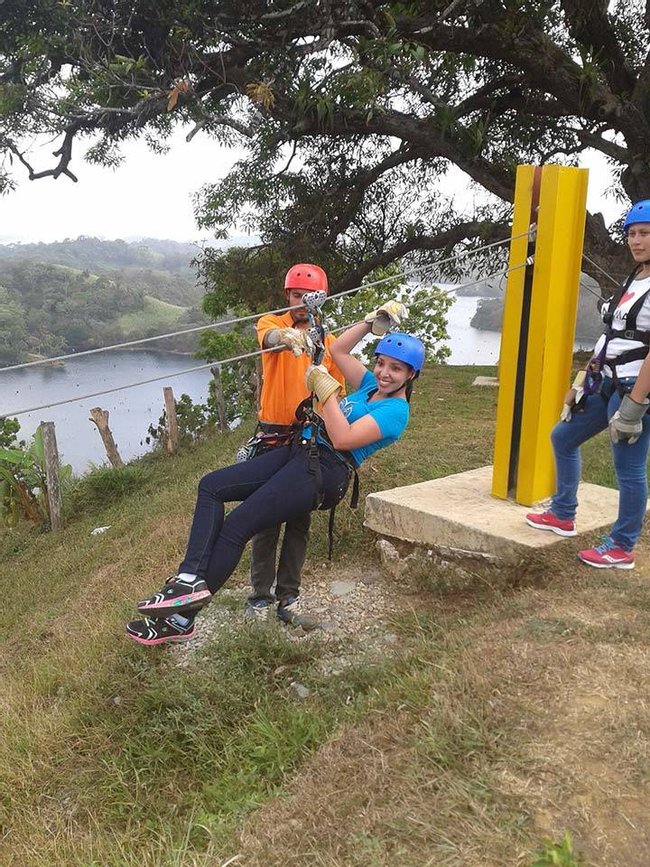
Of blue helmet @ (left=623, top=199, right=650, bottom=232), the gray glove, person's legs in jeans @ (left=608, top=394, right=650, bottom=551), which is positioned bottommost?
person's legs in jeans @ (left=608, top=394, right=650, bottom=551)

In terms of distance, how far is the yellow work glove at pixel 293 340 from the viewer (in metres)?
3.61

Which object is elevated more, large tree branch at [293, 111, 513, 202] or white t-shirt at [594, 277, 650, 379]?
large tree branch at [293, 111, 513, 202]

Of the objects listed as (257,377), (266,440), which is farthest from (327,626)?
(257,377)

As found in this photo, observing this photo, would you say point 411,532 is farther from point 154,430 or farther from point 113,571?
point 154,430

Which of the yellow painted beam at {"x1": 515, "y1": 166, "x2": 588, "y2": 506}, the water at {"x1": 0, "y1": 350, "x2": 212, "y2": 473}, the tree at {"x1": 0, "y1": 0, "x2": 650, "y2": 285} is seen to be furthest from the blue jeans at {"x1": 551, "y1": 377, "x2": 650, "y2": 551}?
the water at {"x1": 0, "y1": 350, "x2": 212, "y2": 473}

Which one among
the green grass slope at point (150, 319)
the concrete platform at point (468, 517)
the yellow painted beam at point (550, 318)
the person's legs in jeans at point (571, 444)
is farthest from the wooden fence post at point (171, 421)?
the green grass slope at point (150, 319)

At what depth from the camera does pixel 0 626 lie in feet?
23.7

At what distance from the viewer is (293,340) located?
361cm

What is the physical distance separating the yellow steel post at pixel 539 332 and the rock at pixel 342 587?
117 centimetres

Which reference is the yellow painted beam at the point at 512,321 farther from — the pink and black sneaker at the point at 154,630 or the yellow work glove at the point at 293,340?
the pink and black sneaker at the point at 154,630

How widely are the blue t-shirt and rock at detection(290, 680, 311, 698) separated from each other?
1.14 meters

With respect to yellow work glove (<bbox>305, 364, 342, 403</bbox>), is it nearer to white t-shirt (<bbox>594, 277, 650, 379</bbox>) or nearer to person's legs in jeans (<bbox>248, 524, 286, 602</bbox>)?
person's legs in jeans (<bbox>248, 524, 286, 602</bbox>)

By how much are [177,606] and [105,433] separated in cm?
1123

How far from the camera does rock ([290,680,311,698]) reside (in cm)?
359
